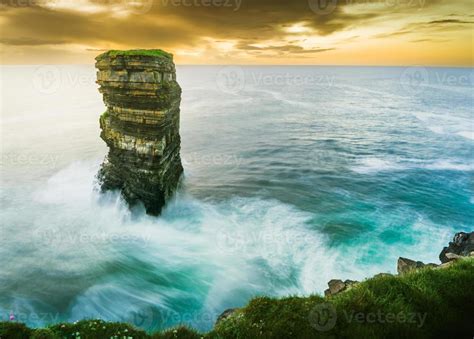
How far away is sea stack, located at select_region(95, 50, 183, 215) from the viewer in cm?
2288

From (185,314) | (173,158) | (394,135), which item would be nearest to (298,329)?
(185,314)

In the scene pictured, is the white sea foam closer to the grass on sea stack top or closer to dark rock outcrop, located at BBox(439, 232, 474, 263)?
dark rock outcrop, located at BBox(439, 232, 474, 263)

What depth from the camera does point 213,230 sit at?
24375 millimetres

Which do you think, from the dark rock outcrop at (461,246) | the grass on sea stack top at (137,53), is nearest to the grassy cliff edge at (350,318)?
the dark rock outcrop at (461,246)

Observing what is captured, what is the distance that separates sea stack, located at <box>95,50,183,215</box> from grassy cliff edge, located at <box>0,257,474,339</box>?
18.1m

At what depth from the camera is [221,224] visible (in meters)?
25.3

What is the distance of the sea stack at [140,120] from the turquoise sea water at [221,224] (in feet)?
8.21

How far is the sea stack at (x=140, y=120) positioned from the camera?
2288cm

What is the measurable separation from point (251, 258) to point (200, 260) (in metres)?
3.46

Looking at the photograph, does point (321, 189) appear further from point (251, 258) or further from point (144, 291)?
point (144, 291)

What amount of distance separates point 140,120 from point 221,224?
1068 cm

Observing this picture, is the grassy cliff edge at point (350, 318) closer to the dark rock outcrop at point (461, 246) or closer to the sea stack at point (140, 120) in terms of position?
the dark rock outcrop at point (461, 246)

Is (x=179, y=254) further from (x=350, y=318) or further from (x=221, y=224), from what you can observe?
(x=350, y=318)

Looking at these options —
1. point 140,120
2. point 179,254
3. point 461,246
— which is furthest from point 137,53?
point 461,246
